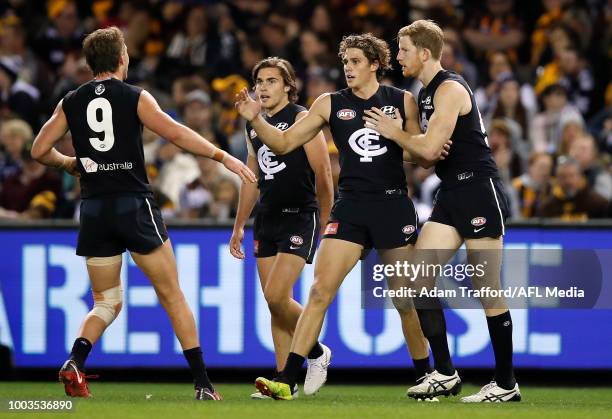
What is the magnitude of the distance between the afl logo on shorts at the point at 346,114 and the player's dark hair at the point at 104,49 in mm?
1496

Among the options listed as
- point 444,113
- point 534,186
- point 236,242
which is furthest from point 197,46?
point 444,113

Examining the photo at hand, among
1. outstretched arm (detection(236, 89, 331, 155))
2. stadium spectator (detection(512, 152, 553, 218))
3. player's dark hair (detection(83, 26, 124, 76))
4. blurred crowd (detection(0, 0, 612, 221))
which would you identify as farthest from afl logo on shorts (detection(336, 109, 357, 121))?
stadium spectator (detection(512, 152, 553, 218))

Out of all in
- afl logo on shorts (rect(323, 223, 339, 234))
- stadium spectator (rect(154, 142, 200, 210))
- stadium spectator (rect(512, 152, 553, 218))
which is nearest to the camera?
afl logo on shorts (rect(323, 223, 339, 234))

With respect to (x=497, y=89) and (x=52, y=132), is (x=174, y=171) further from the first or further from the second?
(x=52, y=132)

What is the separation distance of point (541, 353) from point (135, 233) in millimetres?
4435

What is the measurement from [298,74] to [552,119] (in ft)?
10.5

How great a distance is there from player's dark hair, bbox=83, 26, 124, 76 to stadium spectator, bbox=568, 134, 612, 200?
238 inches

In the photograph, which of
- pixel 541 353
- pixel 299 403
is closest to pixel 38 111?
pixel 541 353

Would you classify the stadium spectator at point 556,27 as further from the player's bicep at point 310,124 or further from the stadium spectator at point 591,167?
the player's bicep at point 310,124

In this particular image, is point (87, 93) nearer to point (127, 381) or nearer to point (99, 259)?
point (99, 259)

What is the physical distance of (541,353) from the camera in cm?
1179

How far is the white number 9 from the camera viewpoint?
8.85 metres

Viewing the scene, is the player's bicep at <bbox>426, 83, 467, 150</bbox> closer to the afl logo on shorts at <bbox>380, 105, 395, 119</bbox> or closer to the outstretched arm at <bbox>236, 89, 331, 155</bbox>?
the afl logo on shorts at <bbox>380, 105, 395, 119</bbox>

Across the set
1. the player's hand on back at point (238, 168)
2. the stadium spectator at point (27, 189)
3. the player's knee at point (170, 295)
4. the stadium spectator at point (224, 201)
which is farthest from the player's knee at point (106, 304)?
the stadium spectator at point (27, 189)
